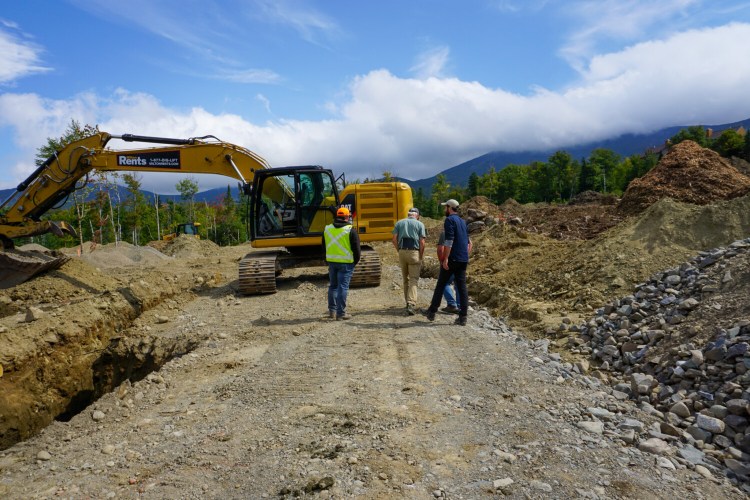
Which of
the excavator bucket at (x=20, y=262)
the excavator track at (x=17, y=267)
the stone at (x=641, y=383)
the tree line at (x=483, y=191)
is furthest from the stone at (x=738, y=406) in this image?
the tree line at (x=483, y=191)

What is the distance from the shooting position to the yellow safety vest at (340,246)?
7.90 metres

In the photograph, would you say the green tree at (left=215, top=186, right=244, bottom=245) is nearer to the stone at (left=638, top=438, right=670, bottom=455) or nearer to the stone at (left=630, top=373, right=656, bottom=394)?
the stone at (left=630, top=373, right=656, bottom=394)

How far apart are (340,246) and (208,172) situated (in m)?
4.75

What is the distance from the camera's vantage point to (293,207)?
35.1ft

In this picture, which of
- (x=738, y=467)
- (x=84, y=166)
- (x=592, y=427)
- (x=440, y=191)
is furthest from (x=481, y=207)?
(x=440, y=191)

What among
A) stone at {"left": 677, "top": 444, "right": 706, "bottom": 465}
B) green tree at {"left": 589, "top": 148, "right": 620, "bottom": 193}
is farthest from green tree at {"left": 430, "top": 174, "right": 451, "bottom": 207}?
Answer: stone at {"left": 677, "top": 444, "right": 706, "bottom": 465}

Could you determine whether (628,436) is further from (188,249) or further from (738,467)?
(188,249)

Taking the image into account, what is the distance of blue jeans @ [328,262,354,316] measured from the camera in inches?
314

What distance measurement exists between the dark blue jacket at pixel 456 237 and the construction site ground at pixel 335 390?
1074 millimetres

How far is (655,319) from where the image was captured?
6242 millimetres

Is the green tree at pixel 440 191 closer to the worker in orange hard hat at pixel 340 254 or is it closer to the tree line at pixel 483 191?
the tree line at pixel 483 191

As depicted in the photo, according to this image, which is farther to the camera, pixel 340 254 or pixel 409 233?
Answer: pixel 409 233

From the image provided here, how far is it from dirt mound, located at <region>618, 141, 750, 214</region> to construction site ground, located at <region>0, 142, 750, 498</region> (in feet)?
9.02

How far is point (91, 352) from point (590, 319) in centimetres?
814
